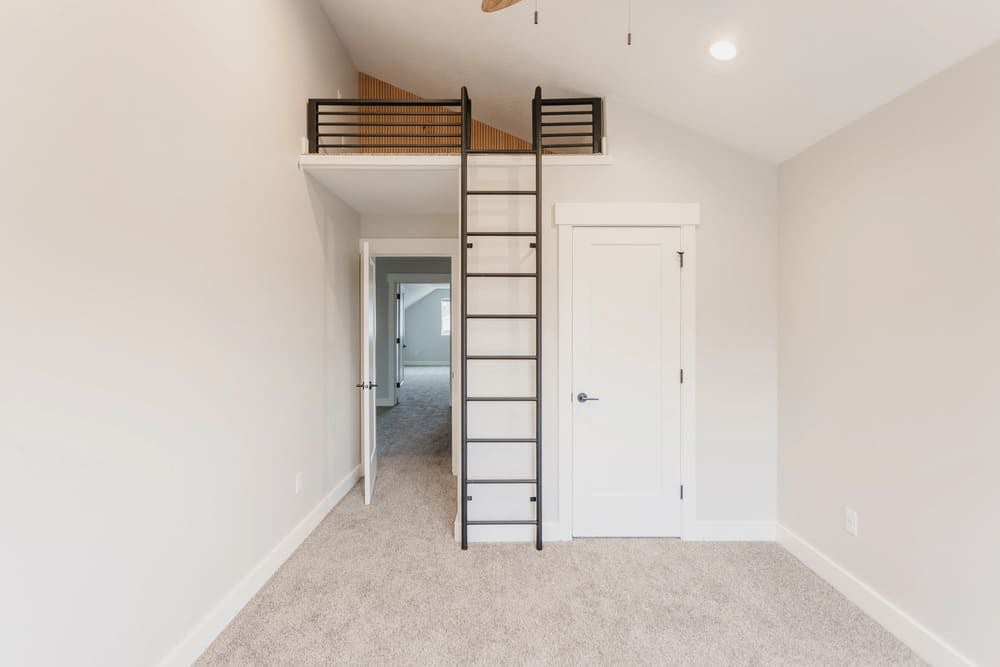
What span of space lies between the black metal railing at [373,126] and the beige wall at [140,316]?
1.05 feet

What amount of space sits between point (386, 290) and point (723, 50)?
20.6 ft

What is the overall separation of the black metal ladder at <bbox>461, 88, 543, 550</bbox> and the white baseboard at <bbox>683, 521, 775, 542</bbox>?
3.50 ft

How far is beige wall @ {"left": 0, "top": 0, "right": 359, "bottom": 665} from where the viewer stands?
120 cm

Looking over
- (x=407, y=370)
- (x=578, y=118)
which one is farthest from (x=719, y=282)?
(x=407, y=370)

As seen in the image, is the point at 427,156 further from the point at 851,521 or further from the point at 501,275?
the point at 851,521

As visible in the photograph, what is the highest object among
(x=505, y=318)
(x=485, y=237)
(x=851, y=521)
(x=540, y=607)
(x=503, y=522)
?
(x=485, y=237)

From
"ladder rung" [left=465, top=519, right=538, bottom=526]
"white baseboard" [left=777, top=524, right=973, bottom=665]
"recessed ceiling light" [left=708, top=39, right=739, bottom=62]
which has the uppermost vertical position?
"recessed ceiling light" [left=708, top=39, right=739, bottom=62]

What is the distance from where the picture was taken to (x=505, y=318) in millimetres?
2848

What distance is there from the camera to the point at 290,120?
107 inches

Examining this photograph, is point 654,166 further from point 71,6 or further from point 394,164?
point 71,6

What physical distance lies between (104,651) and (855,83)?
3857 millimetres

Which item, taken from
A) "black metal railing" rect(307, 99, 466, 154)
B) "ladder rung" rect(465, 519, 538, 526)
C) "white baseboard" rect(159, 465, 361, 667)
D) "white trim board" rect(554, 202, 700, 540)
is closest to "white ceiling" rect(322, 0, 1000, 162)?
"black metal railing" rect(307, 99, 466, 154)

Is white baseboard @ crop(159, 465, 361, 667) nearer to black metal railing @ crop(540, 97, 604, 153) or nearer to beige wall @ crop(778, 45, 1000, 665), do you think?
black metal railing @ crop(540, 97, 604, 153)

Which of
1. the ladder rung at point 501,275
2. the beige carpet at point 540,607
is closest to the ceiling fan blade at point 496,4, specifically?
the ladder rung at point 501,275
